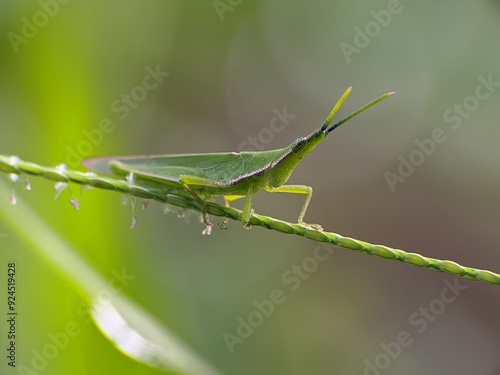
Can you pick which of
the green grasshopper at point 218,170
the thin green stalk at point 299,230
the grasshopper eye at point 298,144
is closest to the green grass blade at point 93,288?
the thin green stalk at point 299,230

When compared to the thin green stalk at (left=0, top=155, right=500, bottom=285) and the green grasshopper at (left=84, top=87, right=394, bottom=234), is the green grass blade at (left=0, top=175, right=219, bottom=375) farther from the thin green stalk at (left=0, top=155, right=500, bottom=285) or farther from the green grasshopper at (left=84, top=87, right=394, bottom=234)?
the green grasshopper at (left=84, top=87, right=394, bottom=234)

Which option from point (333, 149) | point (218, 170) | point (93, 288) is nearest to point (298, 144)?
point (218, 170)

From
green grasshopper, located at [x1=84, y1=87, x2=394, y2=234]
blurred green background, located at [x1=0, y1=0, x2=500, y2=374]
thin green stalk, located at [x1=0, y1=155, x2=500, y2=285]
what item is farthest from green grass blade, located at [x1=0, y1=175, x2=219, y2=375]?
blurred green background, located at [x1=0, y1=0, x2=500, y2=374]

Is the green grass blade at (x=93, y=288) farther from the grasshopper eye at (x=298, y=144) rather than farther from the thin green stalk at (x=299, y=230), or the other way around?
the grasshopper eye at (x=298, y=144)

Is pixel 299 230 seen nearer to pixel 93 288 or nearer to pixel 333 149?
pixel 93 288

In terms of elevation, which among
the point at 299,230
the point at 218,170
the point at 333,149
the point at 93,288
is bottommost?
the point at 93,288

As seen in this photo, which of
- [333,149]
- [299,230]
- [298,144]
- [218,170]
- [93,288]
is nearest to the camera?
[299,230]
